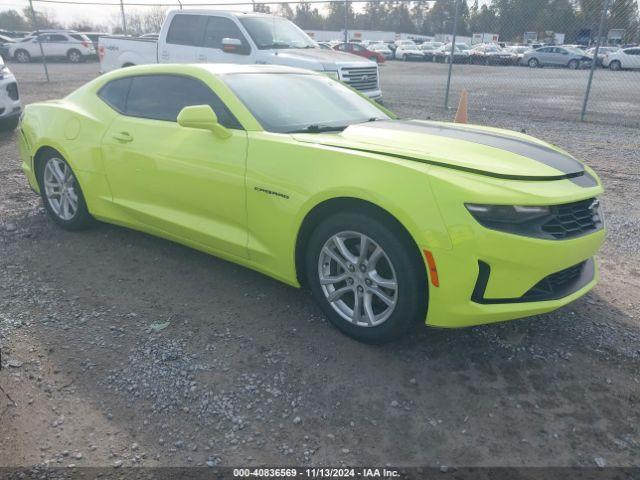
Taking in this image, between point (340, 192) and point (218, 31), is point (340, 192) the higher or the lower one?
the lower one

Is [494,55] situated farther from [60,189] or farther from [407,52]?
[60,189]

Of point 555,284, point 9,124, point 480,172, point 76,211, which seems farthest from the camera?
point 9,124

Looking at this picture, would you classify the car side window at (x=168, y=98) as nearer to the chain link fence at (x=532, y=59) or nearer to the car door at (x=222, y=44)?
the car door at (x=222, y=44)

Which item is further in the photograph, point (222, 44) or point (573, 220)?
point (222, 44)

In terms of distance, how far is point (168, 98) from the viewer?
156 inches

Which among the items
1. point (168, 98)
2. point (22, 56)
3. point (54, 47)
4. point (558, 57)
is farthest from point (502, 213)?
point (558, 57)

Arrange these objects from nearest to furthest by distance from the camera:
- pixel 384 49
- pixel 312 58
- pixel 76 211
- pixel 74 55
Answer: pixel 76 211 < pixel 312 58 < pixel 74 55 < pixel 384 49

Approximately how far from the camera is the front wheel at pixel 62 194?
4.54 m

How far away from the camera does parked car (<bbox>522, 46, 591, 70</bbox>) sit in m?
30.7

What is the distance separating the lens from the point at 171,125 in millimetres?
3820

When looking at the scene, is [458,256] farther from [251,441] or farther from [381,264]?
[251,441]

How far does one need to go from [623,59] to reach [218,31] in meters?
25.1

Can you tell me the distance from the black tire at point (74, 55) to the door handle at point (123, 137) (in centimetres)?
2873

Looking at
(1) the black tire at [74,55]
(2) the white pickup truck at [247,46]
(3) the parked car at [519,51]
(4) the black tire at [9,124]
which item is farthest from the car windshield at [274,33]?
(3) the parked car at [519,51]
